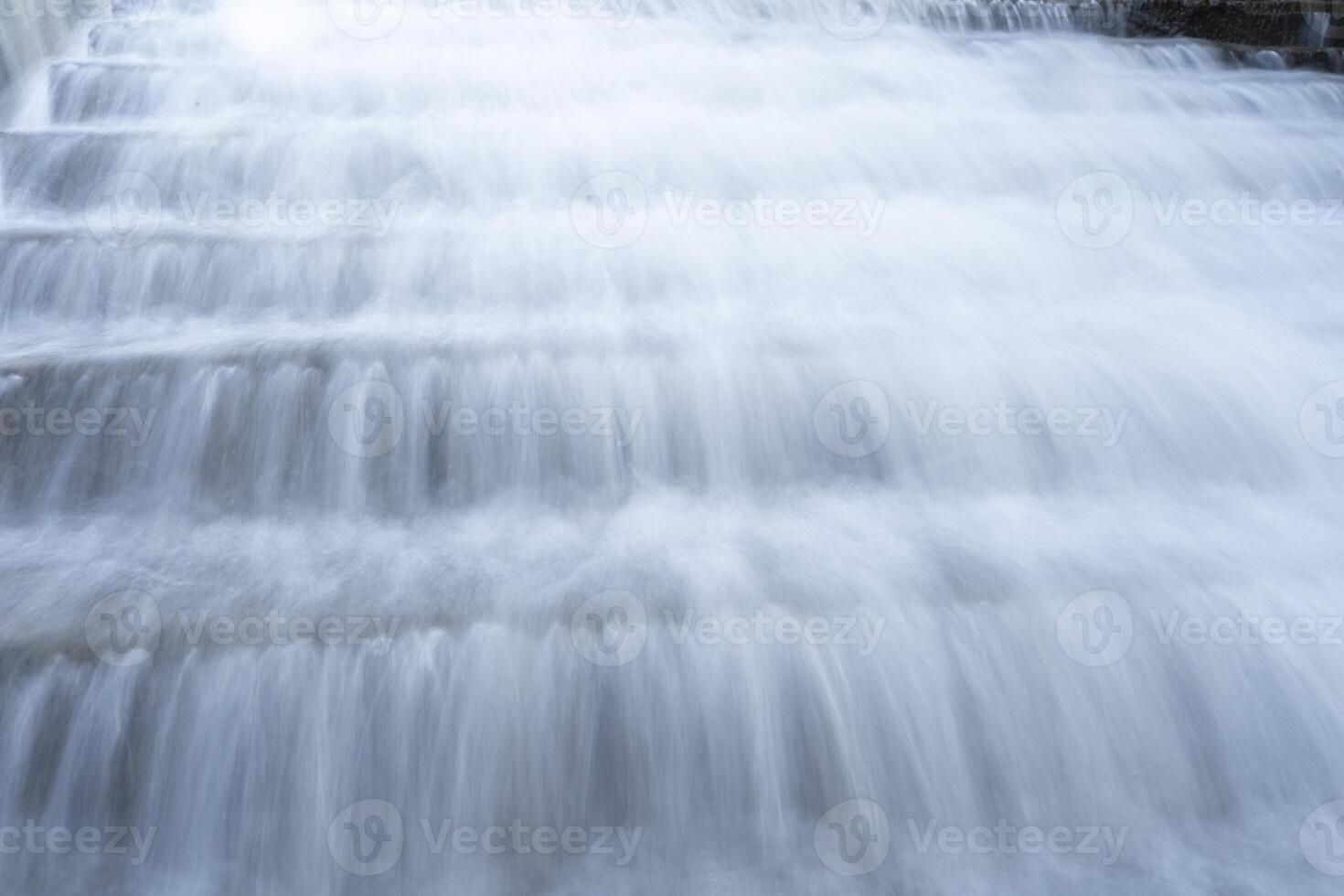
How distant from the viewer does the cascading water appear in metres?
3.47

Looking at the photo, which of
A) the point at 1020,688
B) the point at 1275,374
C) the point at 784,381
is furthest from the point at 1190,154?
the point at 1020,688

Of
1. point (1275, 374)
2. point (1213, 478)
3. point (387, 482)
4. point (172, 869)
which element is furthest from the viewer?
point (1275, 374)

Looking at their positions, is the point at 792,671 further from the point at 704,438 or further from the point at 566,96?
the point at 566,96

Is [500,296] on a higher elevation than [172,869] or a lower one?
higher

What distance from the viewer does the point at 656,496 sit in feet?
15.0

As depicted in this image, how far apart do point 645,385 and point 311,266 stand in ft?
6.40

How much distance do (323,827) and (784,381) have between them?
8.77ft

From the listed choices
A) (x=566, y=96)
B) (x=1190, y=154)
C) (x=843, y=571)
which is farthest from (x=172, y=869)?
(x=1190, y=154)

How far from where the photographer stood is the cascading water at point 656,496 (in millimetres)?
3467

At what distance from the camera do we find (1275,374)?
5.17m

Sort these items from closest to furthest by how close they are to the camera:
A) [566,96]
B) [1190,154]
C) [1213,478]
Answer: [1213,478] → [1190,154] → [566,96]

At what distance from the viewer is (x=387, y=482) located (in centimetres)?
446

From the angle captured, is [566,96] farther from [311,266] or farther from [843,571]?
[843,571]

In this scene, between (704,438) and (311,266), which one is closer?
(704,438)
